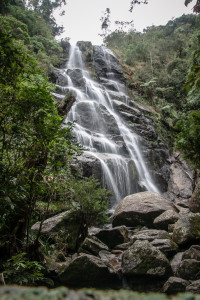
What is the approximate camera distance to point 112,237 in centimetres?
720

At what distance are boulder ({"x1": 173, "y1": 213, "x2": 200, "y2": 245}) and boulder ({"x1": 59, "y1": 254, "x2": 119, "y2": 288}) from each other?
206cm

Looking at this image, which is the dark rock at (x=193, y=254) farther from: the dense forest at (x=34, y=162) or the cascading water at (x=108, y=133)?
the cascading water at (x=108, y=133)

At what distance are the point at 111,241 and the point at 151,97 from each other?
2060 centimetres

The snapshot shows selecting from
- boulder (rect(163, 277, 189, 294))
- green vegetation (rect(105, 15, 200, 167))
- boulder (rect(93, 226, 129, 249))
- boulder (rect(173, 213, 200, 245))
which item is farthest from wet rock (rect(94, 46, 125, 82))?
boulder (rect(163, 277, 189, 294))

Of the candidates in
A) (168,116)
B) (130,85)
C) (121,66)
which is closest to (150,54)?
(121,66)

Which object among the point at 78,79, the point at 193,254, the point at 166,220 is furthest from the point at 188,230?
the point at 78,79

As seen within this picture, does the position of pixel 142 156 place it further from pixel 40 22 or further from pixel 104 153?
pixel 40 22

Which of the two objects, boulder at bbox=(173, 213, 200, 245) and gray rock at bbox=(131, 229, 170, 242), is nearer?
boulder at bbox=(173, 213, 200, 245)

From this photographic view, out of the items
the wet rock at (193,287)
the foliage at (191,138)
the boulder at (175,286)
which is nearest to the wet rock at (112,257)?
the boulder at (175,286)

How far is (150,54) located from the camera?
91.2 feet

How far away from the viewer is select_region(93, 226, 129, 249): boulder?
23.4 ft

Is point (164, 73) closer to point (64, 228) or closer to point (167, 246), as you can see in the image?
point (167, 246)

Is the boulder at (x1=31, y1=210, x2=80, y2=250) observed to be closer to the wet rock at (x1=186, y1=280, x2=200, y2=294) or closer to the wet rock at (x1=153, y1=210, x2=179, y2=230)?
the wet rock at (x1=186, y1=280, x2=200, y2=294)

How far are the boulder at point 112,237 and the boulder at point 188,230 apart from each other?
1.81m
